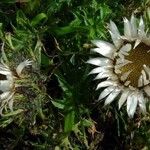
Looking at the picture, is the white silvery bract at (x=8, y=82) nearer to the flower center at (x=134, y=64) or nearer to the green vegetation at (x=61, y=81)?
the green vegetation at (x=61, y=81)

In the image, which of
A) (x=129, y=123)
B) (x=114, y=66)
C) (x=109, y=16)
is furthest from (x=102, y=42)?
(x=129, y=123)

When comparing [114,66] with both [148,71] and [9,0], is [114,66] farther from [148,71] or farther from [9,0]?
[9,0]

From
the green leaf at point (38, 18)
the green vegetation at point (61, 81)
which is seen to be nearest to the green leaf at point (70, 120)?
the green vegetation at point (61, 81)

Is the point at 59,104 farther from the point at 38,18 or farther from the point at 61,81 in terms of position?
the point at 38,18

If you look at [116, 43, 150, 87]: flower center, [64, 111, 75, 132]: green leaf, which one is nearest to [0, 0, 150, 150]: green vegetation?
[64, 111, 75, 132]: green leaf

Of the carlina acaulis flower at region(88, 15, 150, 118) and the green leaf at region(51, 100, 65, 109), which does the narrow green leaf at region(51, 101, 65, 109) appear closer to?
the green leaf at region(51, 100, 65, 109)

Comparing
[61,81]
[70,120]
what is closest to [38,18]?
[61,81]
